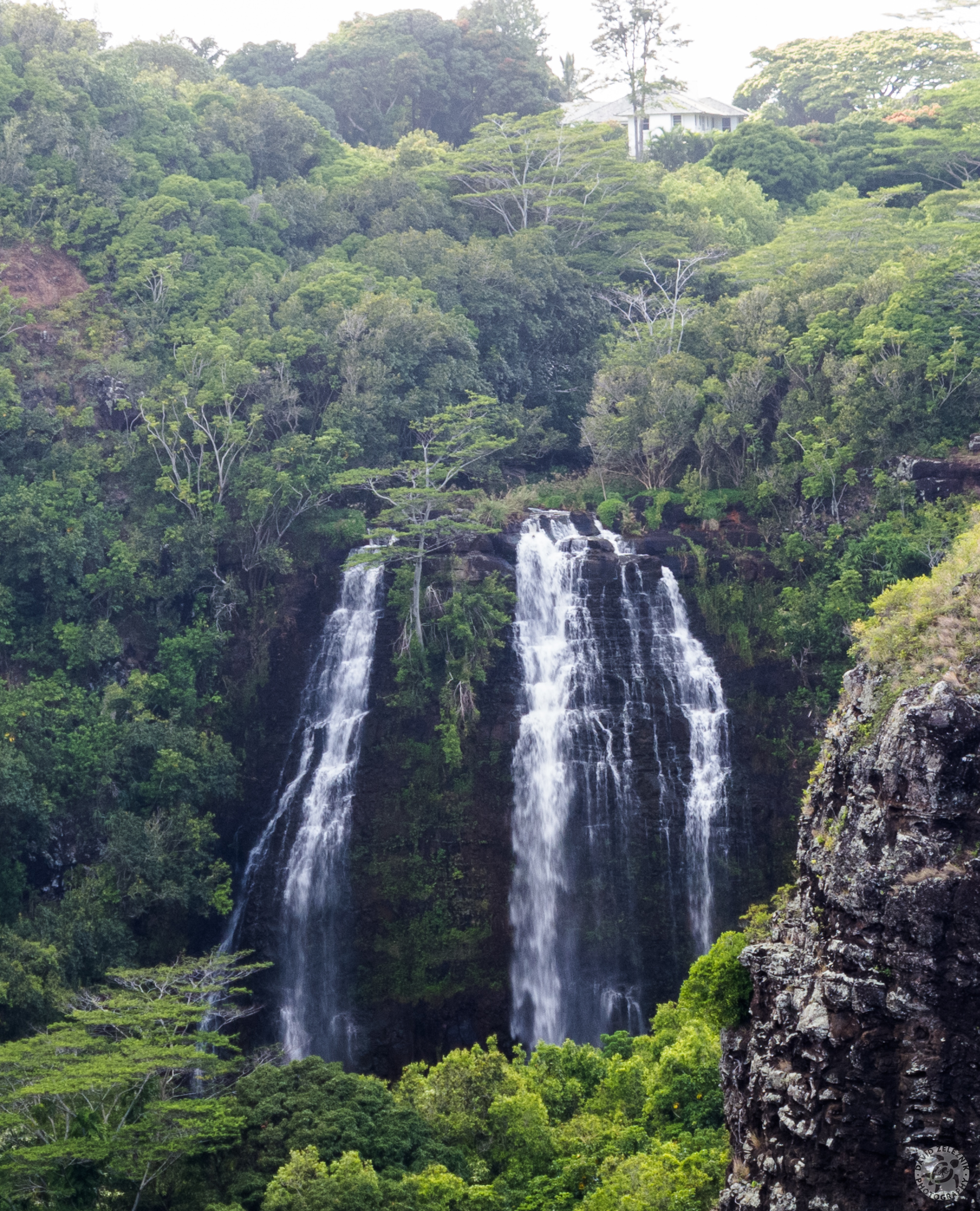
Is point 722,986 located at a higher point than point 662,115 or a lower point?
lower

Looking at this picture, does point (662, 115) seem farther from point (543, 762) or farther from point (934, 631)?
point (934, 631)

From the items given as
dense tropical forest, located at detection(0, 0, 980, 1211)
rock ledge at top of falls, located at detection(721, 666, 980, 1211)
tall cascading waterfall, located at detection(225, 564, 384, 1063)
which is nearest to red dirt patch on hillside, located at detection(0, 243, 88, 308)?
dense tropical forest, located at detection(0, 0, 980, 1211)

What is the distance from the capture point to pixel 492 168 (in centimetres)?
4178

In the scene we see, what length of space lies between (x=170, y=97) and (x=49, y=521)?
62.4ft

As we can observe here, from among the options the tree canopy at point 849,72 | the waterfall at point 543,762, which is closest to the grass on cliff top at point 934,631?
the waterfall at point 543,762

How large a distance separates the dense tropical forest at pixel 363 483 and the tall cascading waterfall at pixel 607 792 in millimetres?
1249

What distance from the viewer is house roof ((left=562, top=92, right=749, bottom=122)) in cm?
5469

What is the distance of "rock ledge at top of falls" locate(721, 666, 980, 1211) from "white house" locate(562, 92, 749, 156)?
42.8 meters

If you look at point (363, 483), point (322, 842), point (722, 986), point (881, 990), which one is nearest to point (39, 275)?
point (363, 483)

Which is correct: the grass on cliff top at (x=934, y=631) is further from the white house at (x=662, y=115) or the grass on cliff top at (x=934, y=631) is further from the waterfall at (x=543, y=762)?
the white house at (x=662, y=115)

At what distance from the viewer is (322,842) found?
27672 millimetres

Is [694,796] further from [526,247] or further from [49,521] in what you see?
[526,247]

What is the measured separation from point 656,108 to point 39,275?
104 feet

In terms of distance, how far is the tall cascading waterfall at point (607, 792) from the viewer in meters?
26.3
